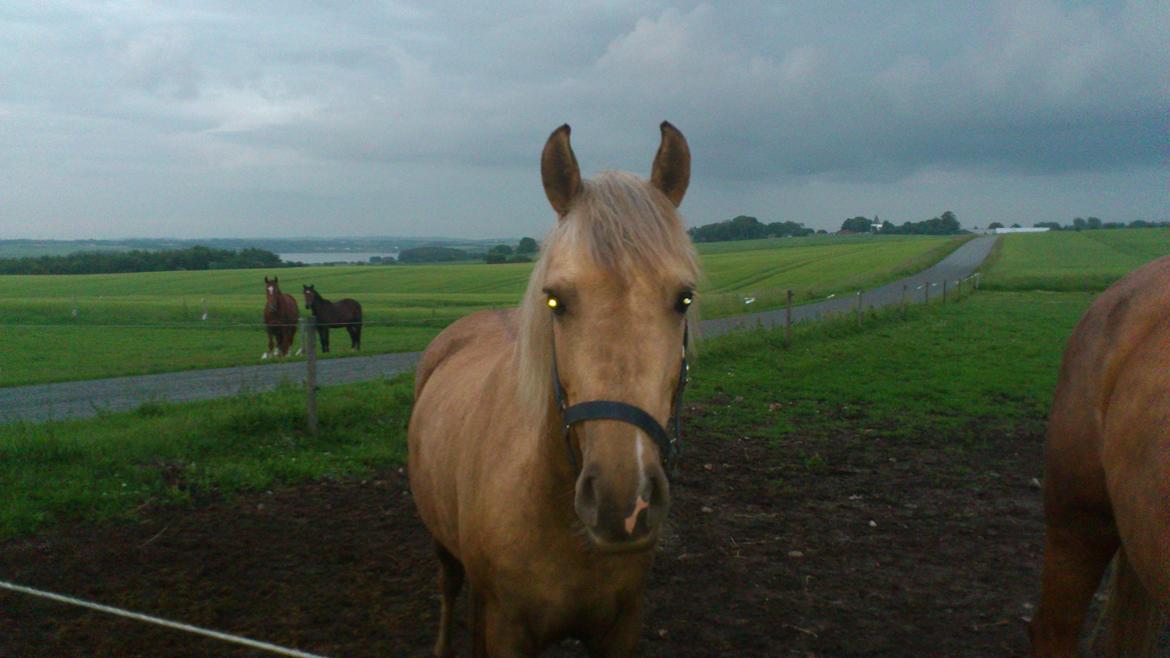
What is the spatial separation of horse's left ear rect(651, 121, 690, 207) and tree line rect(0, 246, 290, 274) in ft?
192

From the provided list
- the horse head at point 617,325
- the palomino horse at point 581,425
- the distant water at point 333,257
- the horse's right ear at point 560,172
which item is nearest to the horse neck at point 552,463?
the palomino horse at point 581,425

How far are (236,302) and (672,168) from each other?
106ft

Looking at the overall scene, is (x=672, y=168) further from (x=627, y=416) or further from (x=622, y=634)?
(x=622, y=634)

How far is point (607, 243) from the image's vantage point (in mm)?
1926

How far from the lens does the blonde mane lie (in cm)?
192

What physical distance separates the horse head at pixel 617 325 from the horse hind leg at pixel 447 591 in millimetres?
2093

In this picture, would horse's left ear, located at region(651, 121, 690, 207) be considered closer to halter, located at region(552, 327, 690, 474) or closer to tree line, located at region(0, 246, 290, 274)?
halter, located at region(552, 327, 690, 474)

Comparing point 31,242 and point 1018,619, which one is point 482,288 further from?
point 31,242

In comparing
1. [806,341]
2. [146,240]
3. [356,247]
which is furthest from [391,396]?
[146,240]

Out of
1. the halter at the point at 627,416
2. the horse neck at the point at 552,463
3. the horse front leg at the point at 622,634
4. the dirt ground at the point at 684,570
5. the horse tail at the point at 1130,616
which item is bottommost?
the dirt ground at the point at 684,570

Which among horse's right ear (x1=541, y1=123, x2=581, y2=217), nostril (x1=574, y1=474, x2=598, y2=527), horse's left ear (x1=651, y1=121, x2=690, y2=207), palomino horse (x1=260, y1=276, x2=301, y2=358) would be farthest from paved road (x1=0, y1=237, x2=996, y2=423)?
nostril (x1=574, y1=474, x2=598, y2=527)

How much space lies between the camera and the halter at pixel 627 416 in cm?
172

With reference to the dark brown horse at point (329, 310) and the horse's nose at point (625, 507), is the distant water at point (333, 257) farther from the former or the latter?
the horse's nose at point (625, 507)

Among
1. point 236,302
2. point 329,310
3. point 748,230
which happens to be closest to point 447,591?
point 329,310
